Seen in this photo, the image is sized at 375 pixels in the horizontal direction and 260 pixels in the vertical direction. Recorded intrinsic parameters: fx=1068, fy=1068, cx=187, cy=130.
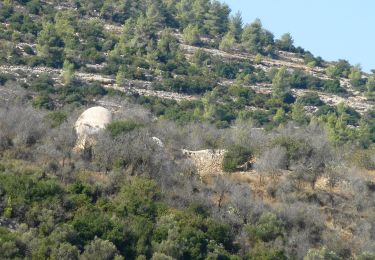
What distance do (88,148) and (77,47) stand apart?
2908 centimetres

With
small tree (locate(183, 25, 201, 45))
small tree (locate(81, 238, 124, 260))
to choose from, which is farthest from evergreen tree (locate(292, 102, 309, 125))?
small tree (locate(81, 238, 124, 260))

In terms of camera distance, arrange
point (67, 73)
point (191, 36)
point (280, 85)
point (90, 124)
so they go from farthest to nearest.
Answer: point (191, 36) < point (280, 85) < point (67, 73) < point (90, 124)

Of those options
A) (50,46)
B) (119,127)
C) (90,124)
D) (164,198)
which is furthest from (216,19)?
(164,198)

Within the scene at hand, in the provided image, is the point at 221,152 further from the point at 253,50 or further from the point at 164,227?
the point at 253,50

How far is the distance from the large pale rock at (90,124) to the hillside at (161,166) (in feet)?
0.24

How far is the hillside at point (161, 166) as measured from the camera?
1135 inches

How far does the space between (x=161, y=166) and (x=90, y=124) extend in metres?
4.37

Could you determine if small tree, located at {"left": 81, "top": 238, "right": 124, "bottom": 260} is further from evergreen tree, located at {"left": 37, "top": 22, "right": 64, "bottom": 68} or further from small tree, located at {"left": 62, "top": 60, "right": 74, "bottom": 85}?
evergreen tree, located at {"left": 37, "top": 22, "right": 64, "bottom": 68}

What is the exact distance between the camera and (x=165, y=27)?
7425cm

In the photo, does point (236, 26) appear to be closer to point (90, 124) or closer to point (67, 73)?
point (67, 73)

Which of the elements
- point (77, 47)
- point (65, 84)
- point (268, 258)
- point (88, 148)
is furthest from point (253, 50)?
point (268, 258)

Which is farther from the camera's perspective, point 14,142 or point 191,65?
point 191,65

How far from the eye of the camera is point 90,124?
3712 cm

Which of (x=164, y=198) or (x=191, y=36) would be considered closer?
(x=164, y=198)
